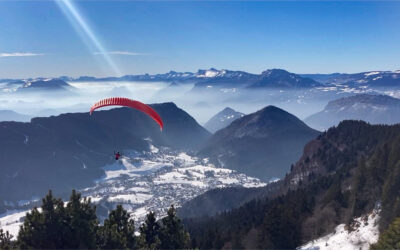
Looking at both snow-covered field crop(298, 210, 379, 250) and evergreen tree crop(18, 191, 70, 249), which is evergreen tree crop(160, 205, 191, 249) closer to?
evergreen tree crop(18, 191, 70, 249)

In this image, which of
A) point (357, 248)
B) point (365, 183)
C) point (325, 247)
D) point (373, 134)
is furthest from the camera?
point (373, 134)


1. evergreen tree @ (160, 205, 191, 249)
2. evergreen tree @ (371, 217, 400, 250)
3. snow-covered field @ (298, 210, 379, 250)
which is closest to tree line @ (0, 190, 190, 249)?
evergreen tree @ (160, 205, 191, 249)

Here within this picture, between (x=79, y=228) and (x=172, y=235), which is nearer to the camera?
Result: (x=79, y=228)

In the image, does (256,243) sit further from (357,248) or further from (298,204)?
(357,248)

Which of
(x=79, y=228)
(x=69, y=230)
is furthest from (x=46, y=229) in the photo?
(x=79, y=228)

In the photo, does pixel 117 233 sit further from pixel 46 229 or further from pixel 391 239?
pixel 391 239

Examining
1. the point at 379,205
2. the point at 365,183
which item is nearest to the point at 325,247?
the point at 379,205
